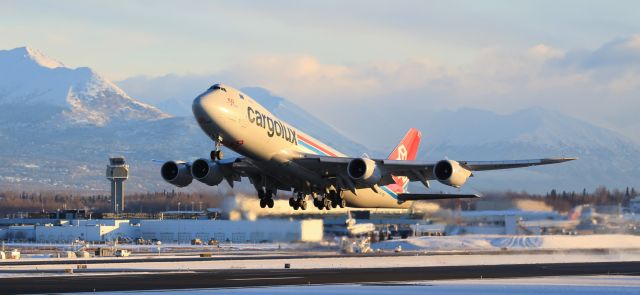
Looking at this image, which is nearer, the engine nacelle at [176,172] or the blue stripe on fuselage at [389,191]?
the engine nacelle at [176,172]

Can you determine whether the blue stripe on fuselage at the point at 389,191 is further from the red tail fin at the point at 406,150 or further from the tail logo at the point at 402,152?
the tail logo at the point at 402,152

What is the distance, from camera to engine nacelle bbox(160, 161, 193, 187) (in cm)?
7381

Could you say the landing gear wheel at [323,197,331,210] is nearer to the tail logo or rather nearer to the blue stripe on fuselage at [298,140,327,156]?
the blue stripe on fuselage at [298,140,327,156]

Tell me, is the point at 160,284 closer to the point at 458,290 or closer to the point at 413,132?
the point at 458,290

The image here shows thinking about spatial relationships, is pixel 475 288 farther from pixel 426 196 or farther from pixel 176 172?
pixel 176 172

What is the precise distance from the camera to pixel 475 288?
2438 inches

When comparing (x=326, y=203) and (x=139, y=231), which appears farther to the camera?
(x=139, y=231)

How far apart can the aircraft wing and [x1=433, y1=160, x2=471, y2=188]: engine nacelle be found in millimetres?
779

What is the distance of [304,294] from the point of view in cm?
5781

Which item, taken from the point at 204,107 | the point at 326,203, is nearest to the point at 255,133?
the point at 204,107

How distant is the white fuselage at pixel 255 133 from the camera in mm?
64000

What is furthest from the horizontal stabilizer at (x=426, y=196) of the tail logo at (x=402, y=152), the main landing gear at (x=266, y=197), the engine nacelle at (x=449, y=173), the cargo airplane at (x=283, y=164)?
the main landing gear at (x=266, y=197)

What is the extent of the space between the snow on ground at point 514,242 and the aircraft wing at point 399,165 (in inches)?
1285

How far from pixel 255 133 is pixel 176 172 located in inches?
382
